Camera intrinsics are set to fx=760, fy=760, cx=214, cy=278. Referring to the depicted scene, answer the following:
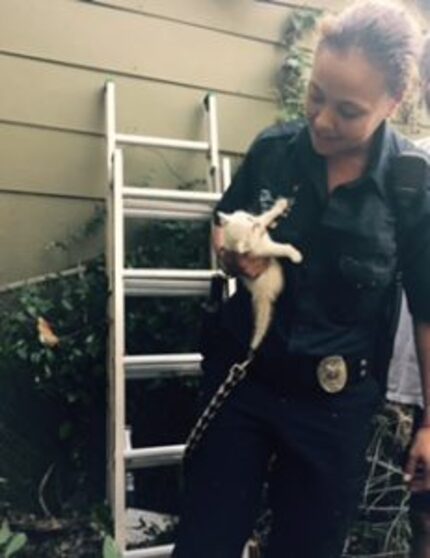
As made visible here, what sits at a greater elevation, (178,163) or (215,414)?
(178,163)

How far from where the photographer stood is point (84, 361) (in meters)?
2.35

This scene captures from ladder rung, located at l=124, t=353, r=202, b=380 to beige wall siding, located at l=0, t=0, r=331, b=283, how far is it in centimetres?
48

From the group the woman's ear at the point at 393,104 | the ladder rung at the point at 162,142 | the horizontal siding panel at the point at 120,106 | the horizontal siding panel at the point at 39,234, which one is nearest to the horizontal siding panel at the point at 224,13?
the horizontal siding panel at the point at 120,106

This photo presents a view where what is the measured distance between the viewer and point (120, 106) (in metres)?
2.56

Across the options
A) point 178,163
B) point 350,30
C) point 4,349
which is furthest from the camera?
point 178,163

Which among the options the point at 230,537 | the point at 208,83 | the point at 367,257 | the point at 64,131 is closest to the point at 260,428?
the point at 230,537

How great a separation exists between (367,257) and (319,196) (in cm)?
14

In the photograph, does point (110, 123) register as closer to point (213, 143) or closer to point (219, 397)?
point (213, 143)

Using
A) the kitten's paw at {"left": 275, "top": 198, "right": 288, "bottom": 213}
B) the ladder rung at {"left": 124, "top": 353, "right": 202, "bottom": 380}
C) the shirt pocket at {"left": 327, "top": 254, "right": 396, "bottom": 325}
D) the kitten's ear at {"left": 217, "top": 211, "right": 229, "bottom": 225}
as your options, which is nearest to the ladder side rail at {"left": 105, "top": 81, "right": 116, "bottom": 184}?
the ladder rung at {"left": 124, "top": 353, "right": 202, "bottom": 380}

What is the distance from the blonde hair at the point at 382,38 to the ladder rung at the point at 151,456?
4.09 feet

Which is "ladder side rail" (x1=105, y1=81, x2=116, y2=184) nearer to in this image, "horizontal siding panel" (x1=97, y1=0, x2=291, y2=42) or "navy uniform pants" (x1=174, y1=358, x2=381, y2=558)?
"horizontal siding panel" (x1=97, y1=0, x2=291, y2=42)

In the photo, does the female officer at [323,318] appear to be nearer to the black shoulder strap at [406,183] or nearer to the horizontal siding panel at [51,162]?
the black shoulder strap at [406,183]

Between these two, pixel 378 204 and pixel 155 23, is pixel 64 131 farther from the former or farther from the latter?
pixel 378 204

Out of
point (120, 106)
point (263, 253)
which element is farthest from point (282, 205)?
point (120, 106)
